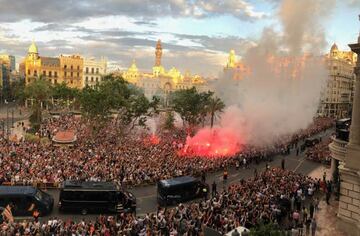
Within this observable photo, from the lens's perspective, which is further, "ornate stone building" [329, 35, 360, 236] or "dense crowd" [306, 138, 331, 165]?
"dense crowd" [306, 138, 331, 165]

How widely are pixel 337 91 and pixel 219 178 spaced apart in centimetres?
9006

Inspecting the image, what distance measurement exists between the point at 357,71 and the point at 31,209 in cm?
2121

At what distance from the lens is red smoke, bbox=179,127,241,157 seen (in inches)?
1716

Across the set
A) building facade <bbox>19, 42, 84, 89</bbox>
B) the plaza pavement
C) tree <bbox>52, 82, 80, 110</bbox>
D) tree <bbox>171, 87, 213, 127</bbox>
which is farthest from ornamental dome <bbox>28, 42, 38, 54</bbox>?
the plaza pavement

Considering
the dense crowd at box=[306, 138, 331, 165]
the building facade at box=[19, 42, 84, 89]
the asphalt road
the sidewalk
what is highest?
the building facade at box=[19, 42, 84, 89]

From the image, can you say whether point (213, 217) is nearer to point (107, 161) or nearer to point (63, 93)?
point (107, 161)

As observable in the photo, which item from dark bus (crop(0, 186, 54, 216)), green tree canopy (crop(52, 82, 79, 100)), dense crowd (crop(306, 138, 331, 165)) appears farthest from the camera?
green tree canopy (crop(52, 82, 79, 100))

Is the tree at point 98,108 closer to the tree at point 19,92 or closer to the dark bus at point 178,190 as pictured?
the dark bus at point 178,190

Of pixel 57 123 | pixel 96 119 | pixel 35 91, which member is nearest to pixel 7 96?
pixel 35 91

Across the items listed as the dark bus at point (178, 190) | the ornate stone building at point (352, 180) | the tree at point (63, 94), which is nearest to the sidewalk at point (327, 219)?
the ornate stone building at point (352, 180)

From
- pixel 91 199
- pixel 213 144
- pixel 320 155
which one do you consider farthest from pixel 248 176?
pixel 91 199

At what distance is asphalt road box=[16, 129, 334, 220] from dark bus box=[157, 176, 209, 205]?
3.40 feet

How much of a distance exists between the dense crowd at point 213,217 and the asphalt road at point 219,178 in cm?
245

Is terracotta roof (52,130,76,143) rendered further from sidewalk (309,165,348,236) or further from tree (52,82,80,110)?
tree (52,82,80,110)
